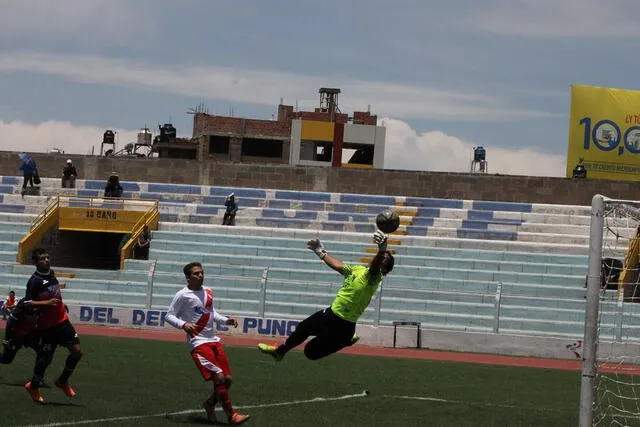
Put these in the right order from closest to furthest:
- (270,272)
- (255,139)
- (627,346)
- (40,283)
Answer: (40,283) < (627,346) < (270,272) < (255,139)

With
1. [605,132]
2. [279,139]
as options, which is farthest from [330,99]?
[605,132]

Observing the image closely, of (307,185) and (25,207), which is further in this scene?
(307,185)

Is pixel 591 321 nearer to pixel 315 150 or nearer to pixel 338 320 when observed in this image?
pixel 338 320

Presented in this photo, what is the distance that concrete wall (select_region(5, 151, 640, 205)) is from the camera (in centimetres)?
3969

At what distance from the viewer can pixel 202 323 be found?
A: 40.7ft

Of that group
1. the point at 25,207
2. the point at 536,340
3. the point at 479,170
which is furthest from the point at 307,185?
the point at 536,340

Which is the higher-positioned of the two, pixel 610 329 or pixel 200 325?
pixel 200 325

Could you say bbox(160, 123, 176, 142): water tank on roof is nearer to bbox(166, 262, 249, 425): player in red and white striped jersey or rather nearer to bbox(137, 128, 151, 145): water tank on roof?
bbox(137, 128, 151, 145): water tank on roof

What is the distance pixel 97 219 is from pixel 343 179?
900cm

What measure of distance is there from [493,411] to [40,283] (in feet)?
17.9

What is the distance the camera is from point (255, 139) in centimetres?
8131

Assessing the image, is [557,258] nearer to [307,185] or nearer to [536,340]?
[536,340]

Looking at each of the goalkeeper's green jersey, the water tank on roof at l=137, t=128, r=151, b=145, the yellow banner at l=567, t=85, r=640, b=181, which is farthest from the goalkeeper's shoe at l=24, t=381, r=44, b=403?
the water tank on roof at l=137, t=128, r=151, b=145

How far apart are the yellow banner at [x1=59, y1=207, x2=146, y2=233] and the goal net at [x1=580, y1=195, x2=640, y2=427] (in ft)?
47.7
